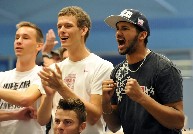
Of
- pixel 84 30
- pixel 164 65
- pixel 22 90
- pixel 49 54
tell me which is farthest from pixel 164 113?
pixel 49 54

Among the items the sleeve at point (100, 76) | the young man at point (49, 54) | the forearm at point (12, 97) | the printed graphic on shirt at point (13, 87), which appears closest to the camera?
the sleeve at point (100, 76)

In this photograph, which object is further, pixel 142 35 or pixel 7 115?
pixel 7 115

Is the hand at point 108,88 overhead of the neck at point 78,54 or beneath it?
beneath

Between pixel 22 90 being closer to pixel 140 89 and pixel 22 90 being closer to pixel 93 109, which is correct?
pixel 93 109

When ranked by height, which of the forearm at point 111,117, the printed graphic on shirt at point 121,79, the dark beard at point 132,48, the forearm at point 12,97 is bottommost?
the forearm at point 111,117

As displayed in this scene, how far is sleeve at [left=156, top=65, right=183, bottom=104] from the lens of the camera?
8.12ft

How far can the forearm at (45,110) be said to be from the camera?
282cm

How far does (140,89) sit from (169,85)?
219 mm

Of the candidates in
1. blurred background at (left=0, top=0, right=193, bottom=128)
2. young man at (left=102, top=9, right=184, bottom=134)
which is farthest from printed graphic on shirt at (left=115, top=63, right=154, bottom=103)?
blurred background at (left=0, top=0, right=193, bottom=128)

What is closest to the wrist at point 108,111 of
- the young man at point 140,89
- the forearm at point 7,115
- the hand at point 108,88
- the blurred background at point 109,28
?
the young man at point 140,89

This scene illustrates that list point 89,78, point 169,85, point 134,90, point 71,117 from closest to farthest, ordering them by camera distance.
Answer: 1. point 134,90
2. point 169,85
3. point 71,117
4. point 89,78

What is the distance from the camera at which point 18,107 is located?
3.17m

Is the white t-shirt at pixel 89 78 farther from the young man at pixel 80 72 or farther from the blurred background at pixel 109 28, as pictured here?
the blurred background at pixel 109 28

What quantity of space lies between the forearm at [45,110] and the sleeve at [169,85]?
0.75 m
